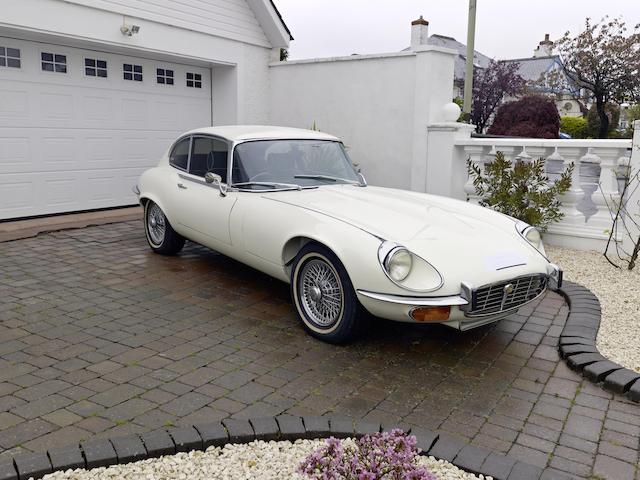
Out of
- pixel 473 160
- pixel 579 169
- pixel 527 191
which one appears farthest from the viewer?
pixel 473 160

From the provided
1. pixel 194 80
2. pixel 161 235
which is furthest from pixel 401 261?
pixel 194 80

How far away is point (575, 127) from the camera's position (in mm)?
38188

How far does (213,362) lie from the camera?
397cm

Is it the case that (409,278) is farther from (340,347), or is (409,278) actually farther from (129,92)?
(129,92)

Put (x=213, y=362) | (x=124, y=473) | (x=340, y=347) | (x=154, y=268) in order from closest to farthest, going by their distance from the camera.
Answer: (x=124, y=473), (x=213, y=362), (x=340, y=347), (x=154, y=268)

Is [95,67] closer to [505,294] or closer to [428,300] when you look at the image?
[428,300]

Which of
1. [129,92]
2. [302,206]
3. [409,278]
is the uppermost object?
[129,92]

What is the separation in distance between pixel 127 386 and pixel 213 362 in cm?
61

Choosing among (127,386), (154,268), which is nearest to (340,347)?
(127,386)

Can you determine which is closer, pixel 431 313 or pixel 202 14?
pixel 431 313

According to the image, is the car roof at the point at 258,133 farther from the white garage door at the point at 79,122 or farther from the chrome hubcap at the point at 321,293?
the white garage door at the point at 79,122

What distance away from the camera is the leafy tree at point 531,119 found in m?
19.2

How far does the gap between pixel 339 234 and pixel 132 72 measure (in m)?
7.16

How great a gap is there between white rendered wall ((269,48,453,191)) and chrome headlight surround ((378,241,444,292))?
18.1ft
